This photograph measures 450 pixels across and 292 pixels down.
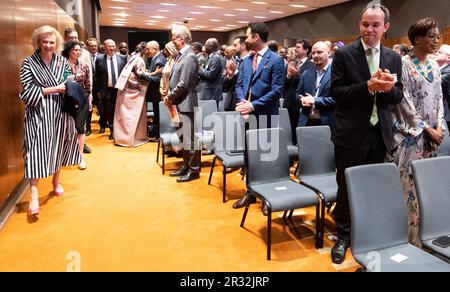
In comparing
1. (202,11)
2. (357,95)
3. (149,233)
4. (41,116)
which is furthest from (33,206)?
(202,11)

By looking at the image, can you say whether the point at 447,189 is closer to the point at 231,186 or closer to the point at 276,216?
the point at 276,216

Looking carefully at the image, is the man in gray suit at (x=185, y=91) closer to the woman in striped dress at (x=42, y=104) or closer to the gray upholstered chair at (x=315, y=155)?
the woman in striped dress at (x=42, y=104)

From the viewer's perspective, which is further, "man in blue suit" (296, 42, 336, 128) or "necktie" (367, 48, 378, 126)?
"man in blue suit" (296, 42, 336, 128)

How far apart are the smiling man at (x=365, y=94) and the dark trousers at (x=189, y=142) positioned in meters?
2.16

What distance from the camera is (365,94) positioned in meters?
2.21

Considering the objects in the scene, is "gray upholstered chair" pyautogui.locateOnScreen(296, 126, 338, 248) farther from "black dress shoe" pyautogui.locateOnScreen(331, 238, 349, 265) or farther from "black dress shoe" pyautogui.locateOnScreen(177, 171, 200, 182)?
"black dress shoe" pyautogui.locateOnScreen(177, 171, 200, 182)

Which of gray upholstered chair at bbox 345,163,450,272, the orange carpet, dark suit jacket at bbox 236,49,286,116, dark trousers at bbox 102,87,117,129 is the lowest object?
the orange carpet

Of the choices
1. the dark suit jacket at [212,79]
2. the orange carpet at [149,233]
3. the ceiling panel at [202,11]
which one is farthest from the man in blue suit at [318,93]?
the ceiling panel at [202,11]

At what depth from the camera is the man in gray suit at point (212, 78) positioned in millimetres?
5617

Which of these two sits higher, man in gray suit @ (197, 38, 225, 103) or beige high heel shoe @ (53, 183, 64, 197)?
man in gray suit @ (197, 38, 225, 103)

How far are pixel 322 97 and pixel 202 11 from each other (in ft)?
48.7

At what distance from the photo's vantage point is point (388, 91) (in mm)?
2197

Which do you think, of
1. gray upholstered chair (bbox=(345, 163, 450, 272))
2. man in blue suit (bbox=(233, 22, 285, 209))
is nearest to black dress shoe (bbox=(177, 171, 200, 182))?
man in blue suit (bbox=(233, 22, 285, 209))

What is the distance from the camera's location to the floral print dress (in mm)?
2424
